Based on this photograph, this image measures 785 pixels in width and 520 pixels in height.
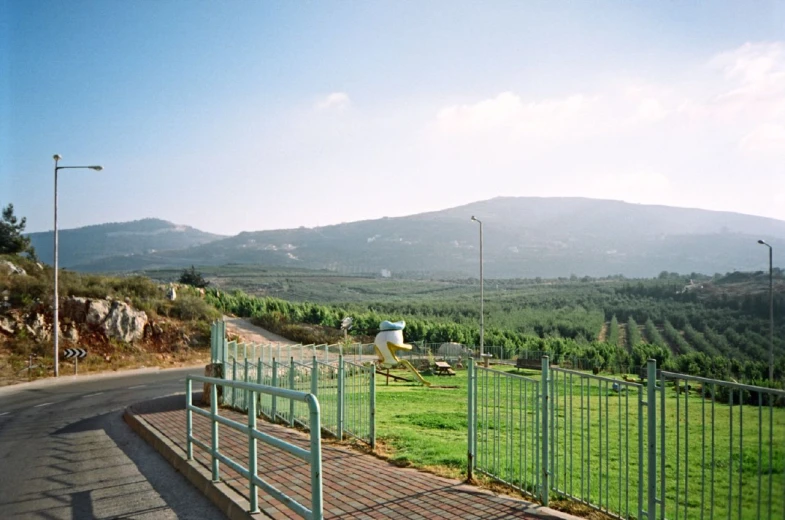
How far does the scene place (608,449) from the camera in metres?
6.86

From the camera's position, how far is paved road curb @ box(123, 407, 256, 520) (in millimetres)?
6446

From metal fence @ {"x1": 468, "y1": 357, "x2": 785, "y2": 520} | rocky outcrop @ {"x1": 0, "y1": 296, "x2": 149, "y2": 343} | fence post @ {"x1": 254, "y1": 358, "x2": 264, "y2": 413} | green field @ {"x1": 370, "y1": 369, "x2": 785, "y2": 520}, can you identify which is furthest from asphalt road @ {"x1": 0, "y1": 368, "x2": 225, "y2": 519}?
rocky outcrop @ {"x1": 0, "y1": 296, "x2": 149, "y2": 343}

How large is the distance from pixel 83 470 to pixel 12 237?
40.6m

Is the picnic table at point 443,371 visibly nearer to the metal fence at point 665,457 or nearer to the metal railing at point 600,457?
the metal railing at point 600,457

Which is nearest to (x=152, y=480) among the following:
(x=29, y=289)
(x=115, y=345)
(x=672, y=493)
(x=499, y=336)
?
(x=672, y=493)

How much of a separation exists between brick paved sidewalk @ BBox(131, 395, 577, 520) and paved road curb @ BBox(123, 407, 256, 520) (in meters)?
0.13

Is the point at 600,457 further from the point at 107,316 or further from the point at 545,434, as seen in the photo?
the point at 107,316

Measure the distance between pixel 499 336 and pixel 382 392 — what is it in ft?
81.6

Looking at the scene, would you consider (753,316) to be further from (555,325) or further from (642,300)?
(642,300)

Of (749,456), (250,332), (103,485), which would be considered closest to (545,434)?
(749,456)

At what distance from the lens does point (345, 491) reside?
6922 millimetres

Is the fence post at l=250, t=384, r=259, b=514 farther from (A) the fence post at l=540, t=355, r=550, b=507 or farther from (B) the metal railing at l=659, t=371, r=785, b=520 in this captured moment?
(B) the metal railing at l=659, t=371, r=785, b=520

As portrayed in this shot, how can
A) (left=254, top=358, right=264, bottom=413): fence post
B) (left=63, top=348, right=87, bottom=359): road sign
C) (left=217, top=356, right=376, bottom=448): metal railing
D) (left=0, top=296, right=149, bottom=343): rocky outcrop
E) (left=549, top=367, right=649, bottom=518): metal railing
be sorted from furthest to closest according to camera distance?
1. (left=0, top=296, right=149, bottom=343): rocky outcrop
2. (left=63, top=348, right=87, bottom=359): road sign
3. (left=254, top=358, right=264, bottom=413): fence post
4. (left=217, top=356, right=376, bottom=448): metal railing
5. (left=549, top=367, right=649, bottom=518): metal railing

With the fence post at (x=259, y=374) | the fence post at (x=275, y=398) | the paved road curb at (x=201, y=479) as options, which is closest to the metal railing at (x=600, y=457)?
the paved road curb at (x=201, y=479)
